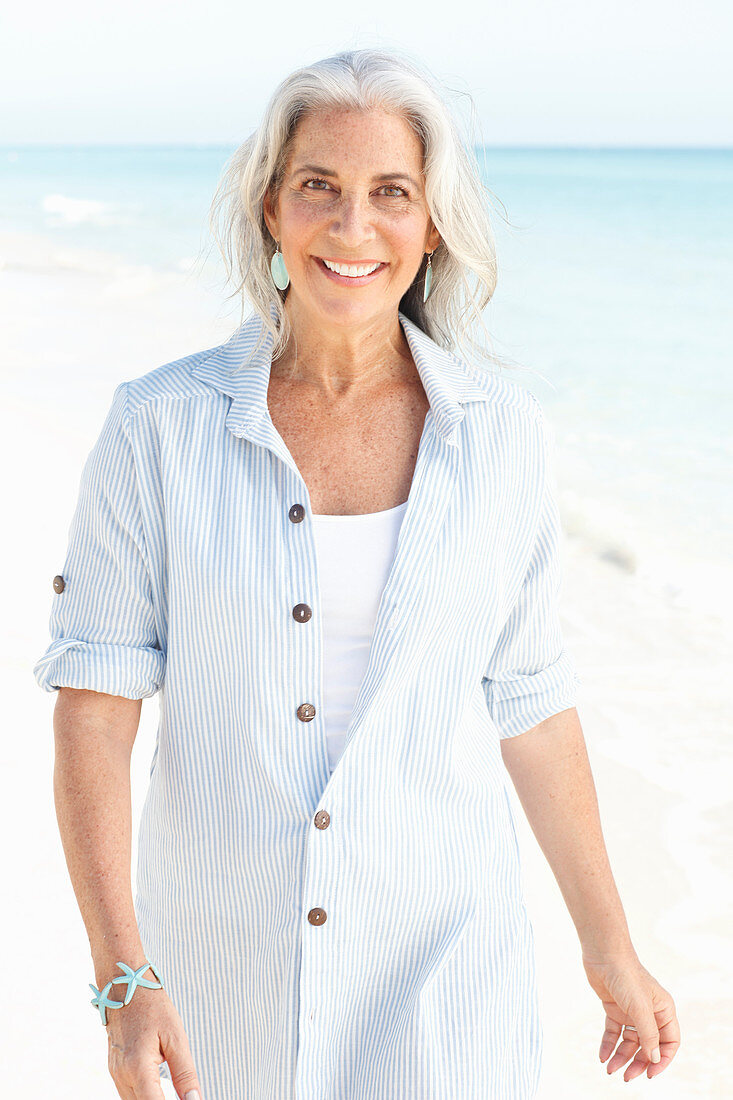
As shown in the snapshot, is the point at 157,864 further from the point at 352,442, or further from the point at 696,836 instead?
the point at 696,836

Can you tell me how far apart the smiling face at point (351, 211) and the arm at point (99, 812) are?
24.0 inches

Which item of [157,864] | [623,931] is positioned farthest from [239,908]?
[623,931]

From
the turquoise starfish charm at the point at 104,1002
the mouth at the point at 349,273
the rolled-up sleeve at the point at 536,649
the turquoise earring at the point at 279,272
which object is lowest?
the turquoise starfish charm at the point at 104,1002

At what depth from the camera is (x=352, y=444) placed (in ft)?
5.74

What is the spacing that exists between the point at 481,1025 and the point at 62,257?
18.0m

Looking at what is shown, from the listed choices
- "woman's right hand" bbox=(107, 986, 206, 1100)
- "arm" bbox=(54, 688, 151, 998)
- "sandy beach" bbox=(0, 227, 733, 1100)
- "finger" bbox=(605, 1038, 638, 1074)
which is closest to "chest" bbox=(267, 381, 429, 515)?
"arm" bbox=(54, 688, 151, 998)

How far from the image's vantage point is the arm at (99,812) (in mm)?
1530

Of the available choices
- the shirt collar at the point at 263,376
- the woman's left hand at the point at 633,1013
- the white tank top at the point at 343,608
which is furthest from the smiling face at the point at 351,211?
the woman's left hand at the point at 633,1013

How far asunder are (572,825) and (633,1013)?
11.2 inches

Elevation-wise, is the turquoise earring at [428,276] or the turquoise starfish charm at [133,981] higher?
the turquoise earring at [428,276]

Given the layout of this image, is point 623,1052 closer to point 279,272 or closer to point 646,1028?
point 646,1028

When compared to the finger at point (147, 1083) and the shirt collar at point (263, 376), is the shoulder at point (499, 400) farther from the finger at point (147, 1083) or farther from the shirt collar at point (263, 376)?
the finger at point (147, 1083)

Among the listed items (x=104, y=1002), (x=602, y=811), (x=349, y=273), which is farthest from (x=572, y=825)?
(x=602, y=811)

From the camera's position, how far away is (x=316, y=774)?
1.63 m
